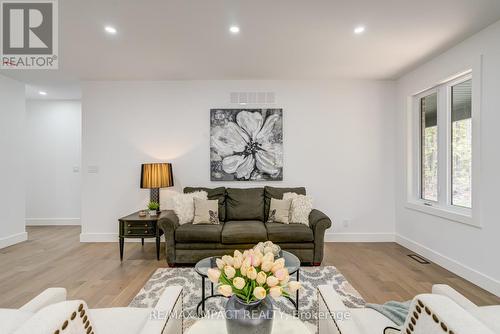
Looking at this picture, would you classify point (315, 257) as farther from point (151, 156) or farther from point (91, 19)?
point (91, 19)

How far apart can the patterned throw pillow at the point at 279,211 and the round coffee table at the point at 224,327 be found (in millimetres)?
2181

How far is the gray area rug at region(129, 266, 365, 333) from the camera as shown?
7.41ft

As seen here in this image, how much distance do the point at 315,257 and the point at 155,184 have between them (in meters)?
2.50

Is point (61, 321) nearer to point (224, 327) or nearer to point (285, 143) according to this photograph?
point (224, 327)

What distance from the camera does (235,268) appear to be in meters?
1.17

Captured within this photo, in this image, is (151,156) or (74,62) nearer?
(74,62)

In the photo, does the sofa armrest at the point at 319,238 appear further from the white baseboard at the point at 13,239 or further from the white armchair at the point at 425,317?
the white baseboard at the point at 13,239

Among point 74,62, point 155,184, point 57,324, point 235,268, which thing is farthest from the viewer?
point 155,184

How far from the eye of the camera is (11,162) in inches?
167

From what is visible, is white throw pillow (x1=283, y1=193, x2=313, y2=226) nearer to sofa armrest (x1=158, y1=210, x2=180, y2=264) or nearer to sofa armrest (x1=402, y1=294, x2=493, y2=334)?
sofa armrest (x1=158, y1=210, x2=180, y2=264)

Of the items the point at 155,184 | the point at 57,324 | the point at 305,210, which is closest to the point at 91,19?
the point at 155,184

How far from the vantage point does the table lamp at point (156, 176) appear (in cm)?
375

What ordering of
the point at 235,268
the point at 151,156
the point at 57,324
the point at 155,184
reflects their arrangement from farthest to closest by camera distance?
1. the point at 151,156
2. the point at 155,184
3. the point at 235,268
4. the point at 57,324

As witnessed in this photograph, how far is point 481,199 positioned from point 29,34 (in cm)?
527
